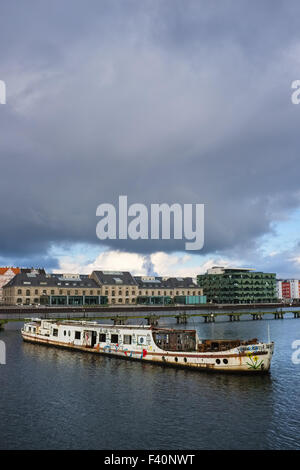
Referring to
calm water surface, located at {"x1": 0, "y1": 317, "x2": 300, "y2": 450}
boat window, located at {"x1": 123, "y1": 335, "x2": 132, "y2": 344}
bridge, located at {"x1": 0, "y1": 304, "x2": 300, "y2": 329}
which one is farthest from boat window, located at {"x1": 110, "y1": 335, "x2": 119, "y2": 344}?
bridge, located at {"x1": 0, "y1": 304, "x2": 300, "y2": 329}

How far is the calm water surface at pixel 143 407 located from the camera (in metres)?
30.8

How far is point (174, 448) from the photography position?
29.4 m

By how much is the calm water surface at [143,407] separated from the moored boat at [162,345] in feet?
5.99

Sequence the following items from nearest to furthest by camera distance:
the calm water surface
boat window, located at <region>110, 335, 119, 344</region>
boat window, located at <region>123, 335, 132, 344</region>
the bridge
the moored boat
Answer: the calm water surface → the moored boat → boat window, located at <region>123, 335, 132, 344</region> → boat window, located at <region>110, 335, 119, 344</region> → the bridge

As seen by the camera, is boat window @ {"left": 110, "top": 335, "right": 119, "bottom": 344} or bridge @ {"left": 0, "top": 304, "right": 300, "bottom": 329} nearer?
boat window @ {"left": 110, "top": 335, "right": 119, "bottom": 344}

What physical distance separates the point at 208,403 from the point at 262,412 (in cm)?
556

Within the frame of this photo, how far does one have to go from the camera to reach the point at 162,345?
2473 inches

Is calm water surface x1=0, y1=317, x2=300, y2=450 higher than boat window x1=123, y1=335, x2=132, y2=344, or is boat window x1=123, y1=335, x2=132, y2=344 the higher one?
boat window x1=123, y1=335, x2=132, y2=344

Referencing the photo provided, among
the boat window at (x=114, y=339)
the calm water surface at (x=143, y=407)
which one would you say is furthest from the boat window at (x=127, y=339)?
the calm water surface at (x=143, y=407)

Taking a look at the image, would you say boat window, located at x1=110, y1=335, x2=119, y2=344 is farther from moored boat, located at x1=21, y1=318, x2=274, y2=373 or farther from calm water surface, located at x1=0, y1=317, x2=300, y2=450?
calm water surface, located at x1=0, y1=317, x2=300, y2=450

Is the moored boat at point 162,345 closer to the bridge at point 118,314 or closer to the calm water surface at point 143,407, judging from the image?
the calm water surface at point 143,407

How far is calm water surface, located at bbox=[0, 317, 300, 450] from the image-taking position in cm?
3080

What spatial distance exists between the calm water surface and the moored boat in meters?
1.83
